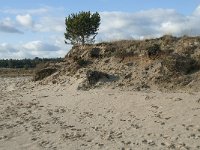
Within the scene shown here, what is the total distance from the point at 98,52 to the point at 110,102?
9126 mm

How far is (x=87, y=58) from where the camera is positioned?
2838 cm

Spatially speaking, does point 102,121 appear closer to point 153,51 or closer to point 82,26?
point 153,51

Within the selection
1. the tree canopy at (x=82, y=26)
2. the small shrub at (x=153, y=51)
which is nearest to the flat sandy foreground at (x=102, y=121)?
the small shrub at (x=153, y=51)

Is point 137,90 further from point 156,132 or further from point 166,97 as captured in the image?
point 156,132

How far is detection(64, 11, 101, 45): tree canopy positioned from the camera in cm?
4397

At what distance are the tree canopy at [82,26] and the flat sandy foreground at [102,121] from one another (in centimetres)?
2151

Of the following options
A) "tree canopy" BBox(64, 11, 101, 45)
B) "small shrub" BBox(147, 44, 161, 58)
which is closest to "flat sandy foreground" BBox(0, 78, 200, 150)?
"small shrub" BBox(147, 44, 161, 58)

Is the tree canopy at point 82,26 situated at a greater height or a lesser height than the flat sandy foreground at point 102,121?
greater

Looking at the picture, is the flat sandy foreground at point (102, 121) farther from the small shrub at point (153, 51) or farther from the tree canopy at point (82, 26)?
the tree canopy at point (82, 26)

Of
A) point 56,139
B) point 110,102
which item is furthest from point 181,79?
point 56,139

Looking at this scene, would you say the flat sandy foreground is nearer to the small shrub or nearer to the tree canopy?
the small shrub

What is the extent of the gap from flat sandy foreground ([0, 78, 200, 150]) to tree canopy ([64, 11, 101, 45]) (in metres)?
21.5

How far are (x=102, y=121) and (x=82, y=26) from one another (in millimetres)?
28801

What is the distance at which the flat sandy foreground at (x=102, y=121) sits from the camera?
13180 millimetres
